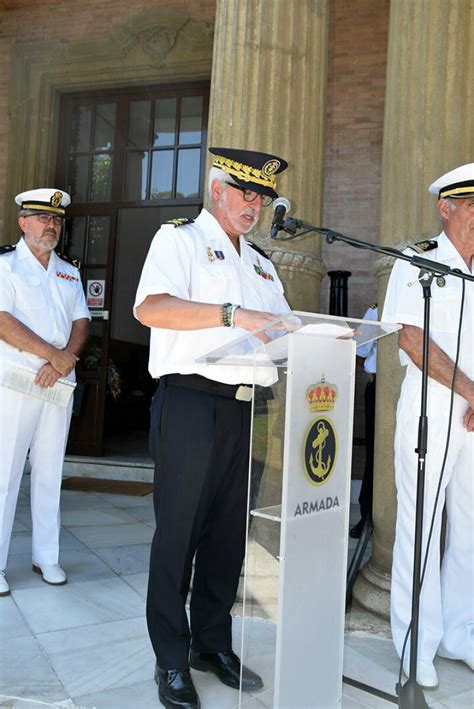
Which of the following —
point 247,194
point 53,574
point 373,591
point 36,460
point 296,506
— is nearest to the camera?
point 296,506

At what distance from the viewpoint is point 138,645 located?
8.85 feet

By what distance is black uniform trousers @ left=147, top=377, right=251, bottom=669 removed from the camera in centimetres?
218

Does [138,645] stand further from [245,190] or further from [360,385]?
[360,385]

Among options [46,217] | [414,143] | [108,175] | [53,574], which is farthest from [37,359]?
[108,175]

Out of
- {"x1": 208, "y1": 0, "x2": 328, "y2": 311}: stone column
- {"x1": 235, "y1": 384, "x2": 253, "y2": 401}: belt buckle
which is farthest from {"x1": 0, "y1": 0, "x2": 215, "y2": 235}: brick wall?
{"x1": 235, "y1": 384, "x2": 253, "y2": 401}: belt buckle

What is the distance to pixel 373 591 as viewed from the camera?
3.13 meters

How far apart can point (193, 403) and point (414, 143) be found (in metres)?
1.80

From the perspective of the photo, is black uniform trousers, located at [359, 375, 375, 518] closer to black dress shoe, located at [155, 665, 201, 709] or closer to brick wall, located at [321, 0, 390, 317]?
brick wall, located at [321, 0, 390, 317]

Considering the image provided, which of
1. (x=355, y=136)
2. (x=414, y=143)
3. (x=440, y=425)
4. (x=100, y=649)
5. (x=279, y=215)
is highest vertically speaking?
(x=355, y=136)

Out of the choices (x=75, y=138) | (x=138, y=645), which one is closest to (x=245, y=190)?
(x=138, y=645)

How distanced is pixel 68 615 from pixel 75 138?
607 centimetres

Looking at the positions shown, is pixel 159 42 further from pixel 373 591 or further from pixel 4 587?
pixel 373 591

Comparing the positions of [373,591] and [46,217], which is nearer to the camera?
[373,591]

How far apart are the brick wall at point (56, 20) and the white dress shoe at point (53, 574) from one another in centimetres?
500
